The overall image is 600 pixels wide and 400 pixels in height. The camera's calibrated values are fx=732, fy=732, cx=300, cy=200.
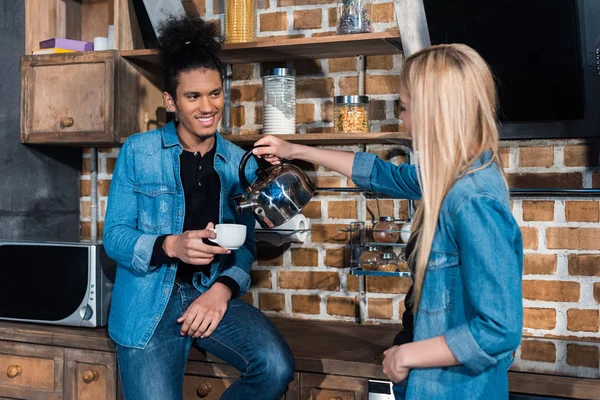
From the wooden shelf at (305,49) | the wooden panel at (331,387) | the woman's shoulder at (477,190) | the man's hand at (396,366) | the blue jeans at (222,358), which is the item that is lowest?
the wooden panel at (331,387)

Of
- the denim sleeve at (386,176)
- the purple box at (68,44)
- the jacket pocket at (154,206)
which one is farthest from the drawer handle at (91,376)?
the purple box at (68,44)

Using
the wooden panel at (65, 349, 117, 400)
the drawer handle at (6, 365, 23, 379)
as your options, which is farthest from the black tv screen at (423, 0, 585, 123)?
the drawer handle at (6, 365, 23, 379)

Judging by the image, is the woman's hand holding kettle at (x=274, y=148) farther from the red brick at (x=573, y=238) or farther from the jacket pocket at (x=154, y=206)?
the red brick at (x=573, y=238)

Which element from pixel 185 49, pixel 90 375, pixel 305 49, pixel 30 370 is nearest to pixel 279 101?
pixel 305 49

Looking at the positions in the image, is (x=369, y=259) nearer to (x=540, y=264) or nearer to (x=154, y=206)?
(x=540, y=264)

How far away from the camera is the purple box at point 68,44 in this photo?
2.41m

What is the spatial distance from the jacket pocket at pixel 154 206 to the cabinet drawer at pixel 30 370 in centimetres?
52

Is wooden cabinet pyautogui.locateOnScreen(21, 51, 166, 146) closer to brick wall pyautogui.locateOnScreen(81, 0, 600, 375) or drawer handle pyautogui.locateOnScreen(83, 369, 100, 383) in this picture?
brick wall pyautogui.locateOnScreen(81, 0, 600, 375)

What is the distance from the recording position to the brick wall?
7.04 ft

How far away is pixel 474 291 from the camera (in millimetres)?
1185

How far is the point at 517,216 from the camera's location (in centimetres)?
222

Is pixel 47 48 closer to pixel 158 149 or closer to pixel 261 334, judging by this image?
pixel 158 149

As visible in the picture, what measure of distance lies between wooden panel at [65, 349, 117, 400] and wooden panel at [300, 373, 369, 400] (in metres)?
0.57

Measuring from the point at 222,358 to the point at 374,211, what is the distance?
2.56 ft
